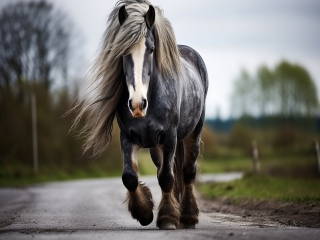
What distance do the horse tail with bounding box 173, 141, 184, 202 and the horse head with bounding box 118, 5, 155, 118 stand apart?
7.77 feet

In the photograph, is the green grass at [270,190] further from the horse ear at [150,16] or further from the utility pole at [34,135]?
the utility pole at [34,135]

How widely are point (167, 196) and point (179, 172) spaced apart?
5.39ft

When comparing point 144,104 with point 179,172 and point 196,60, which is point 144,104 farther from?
point 196,60

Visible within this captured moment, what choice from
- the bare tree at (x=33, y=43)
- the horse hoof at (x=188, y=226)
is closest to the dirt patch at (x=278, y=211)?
the horse hoof at (x=188, y=226)

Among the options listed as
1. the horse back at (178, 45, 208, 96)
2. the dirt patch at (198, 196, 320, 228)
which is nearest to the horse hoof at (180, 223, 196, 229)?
the dirt patch at (198, 196, 320, 228)

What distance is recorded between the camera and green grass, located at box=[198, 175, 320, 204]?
1284 cm

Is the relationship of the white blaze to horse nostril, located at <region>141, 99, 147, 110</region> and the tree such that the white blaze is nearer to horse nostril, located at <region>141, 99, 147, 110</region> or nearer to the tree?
horse nostril, located at <region>141, 99, 147, 110</region>

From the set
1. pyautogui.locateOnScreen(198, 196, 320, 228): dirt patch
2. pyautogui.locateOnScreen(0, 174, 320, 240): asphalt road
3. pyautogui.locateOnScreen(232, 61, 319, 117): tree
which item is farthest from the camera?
pyautogui.locateOnScreen(232, 61, 319, 117): tree

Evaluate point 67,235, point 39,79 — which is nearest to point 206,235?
point 67,235

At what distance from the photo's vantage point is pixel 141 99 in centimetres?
770

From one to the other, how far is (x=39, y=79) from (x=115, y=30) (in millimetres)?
33511

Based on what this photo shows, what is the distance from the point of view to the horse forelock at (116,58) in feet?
27.2

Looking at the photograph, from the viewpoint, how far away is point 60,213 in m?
11.4

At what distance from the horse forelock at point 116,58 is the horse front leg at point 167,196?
3.11 feet
